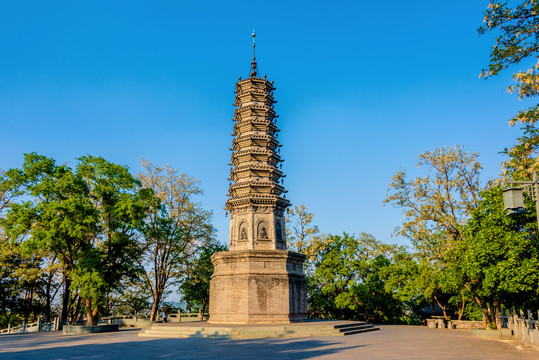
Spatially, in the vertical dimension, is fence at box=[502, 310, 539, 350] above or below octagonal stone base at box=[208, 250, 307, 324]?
below

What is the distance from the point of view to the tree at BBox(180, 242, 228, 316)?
102 feet

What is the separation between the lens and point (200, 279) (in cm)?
3139

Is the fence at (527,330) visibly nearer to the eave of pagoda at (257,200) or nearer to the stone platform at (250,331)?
the stone platform at (250,331)

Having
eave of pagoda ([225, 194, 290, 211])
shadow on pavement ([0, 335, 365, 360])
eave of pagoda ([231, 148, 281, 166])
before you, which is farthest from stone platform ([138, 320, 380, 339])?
eave of pagoda ([231, 148, 281, 166])

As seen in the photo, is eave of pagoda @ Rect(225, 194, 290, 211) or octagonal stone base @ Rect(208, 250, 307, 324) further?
Answer: eave of pagoda @ Rect(225, 194, 290, 211)

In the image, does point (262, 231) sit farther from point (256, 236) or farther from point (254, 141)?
point (254, 141)

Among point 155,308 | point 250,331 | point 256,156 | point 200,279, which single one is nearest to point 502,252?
point 250,331

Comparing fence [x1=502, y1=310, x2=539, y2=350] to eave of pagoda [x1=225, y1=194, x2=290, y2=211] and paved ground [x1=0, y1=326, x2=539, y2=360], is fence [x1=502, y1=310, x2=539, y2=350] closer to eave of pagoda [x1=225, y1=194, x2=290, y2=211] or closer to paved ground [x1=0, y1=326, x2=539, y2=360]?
paved ground [x1=0, y1=326, x2=539, y2=360]

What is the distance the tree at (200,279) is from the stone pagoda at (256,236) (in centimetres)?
784

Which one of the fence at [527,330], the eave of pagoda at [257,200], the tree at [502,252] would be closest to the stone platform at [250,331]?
the tree at [502,252]

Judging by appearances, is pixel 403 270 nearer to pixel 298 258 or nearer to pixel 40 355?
pixel 298 258

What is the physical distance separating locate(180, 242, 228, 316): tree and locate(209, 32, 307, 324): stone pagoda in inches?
309

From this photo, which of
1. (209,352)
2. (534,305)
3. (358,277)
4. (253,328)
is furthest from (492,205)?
(358,277)

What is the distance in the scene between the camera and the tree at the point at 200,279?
31.2 meters
